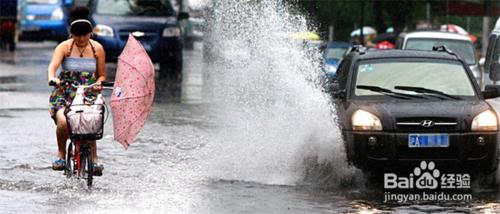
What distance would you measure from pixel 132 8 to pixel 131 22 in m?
0.57

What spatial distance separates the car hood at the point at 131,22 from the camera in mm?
28936

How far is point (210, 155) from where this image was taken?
1485 cm

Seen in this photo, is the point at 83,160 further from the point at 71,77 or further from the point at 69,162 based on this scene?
the point at 71,77

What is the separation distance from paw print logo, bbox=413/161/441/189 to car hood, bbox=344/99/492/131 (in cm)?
42

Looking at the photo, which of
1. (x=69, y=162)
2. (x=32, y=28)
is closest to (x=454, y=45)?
(x=69, y=162)

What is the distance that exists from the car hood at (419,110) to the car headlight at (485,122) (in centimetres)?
5

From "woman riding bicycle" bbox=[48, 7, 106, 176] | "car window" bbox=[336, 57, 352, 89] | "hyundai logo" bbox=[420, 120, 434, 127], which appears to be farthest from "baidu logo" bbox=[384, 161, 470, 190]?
"woman riding bicycle" bbox=[48, 7, 106, 176]

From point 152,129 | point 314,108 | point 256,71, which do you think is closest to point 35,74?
point 152,129

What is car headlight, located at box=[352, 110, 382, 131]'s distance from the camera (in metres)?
12.4

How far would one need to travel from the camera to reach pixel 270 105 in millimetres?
15328

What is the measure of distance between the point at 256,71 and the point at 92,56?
4016mm

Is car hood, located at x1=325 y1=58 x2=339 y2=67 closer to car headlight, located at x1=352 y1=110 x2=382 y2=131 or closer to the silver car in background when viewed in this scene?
the silver car in background

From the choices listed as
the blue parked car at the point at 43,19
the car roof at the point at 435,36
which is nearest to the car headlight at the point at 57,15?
the blue parked car at the point at 43,19

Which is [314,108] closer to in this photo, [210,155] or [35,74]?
[210,155]
